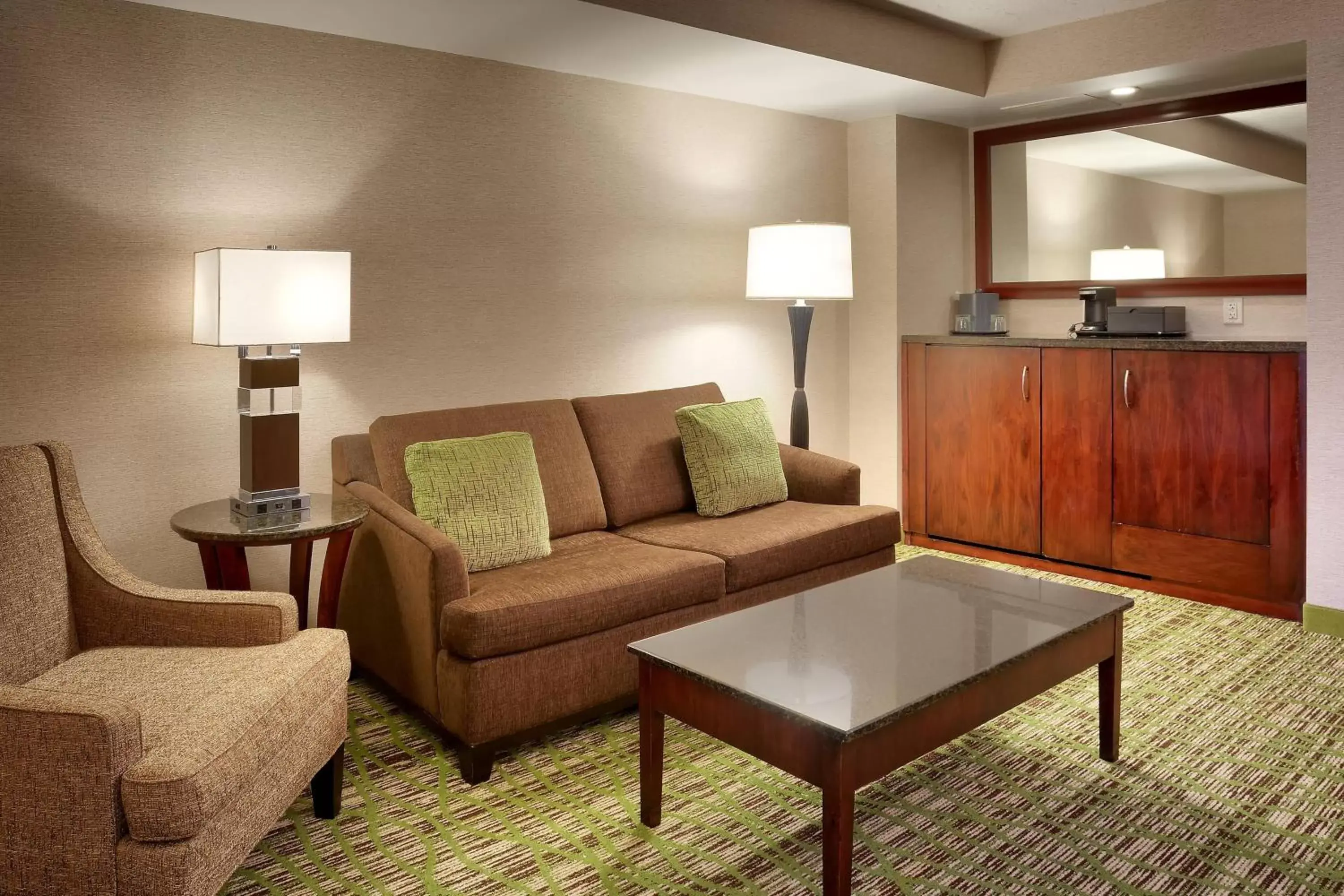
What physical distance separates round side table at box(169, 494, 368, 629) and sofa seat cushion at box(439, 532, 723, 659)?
396 mm

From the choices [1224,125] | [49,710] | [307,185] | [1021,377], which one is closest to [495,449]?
[307,185]

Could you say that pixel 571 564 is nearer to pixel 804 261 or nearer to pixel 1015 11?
pixel 804 261

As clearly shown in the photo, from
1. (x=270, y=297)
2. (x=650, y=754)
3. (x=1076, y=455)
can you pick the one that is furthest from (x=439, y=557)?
(x=1076, y=455)

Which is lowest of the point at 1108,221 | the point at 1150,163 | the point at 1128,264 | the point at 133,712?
the point at 133,712

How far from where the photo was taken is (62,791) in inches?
67.3

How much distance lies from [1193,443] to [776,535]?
6.01 feet

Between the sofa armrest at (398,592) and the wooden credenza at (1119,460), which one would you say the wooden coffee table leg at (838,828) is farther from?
the wooden credenza at (1119,460)

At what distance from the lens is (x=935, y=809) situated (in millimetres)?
2457

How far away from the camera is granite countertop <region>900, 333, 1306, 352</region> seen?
3857 mm

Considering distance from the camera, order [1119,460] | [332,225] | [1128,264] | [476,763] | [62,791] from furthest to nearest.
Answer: [1128,264] < [1119,460] < [332,225] < [476,763] < [62,791]

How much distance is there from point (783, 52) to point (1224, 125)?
2.00 meters

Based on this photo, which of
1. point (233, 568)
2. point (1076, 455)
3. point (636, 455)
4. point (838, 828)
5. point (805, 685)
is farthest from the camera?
point (1076, 455)

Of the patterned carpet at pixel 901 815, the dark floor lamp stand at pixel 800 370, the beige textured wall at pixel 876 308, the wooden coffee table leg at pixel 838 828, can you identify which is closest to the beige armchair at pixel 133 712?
the patterned carpet at pixel 901 815

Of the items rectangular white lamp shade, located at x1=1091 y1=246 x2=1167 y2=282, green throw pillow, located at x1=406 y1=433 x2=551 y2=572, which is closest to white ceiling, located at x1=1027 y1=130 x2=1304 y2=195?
rectangular white lamp shade, located at x1=1091 y1=246 x2=1167 y2=282
